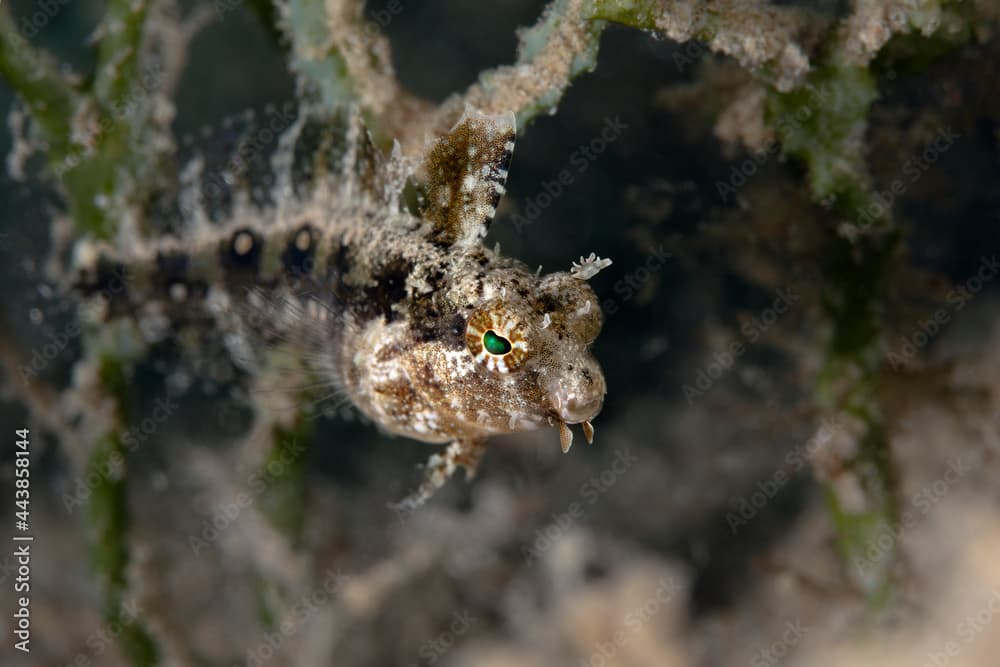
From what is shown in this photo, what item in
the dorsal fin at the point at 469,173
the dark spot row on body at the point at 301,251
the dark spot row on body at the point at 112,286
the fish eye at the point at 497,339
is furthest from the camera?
the dark spot row on body at the point at 112,286

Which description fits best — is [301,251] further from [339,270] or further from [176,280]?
[176,280]

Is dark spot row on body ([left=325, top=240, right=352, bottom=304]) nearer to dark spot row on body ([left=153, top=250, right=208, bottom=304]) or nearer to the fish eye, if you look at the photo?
the fish eye

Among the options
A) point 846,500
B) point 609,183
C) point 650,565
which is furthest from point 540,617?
point 609,183

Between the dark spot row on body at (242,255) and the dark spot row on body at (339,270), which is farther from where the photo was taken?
the dark spot row on body at (242,255)

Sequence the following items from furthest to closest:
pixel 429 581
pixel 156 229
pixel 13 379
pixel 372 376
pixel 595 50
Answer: pixel 429 581
pixel 13 379
pixel 156 229
pixel 372 376
pixel 595 50

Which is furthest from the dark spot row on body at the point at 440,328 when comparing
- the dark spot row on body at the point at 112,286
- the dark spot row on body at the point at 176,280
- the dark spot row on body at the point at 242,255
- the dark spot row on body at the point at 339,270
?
the dark spot row on body at the point at 112,286

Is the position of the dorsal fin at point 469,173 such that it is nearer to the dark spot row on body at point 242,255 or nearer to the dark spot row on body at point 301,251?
the dark spot row on body at point 301,251

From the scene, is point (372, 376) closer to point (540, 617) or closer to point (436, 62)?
point (540, 617)

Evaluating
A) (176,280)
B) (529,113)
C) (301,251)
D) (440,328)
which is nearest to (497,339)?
(440,328)
